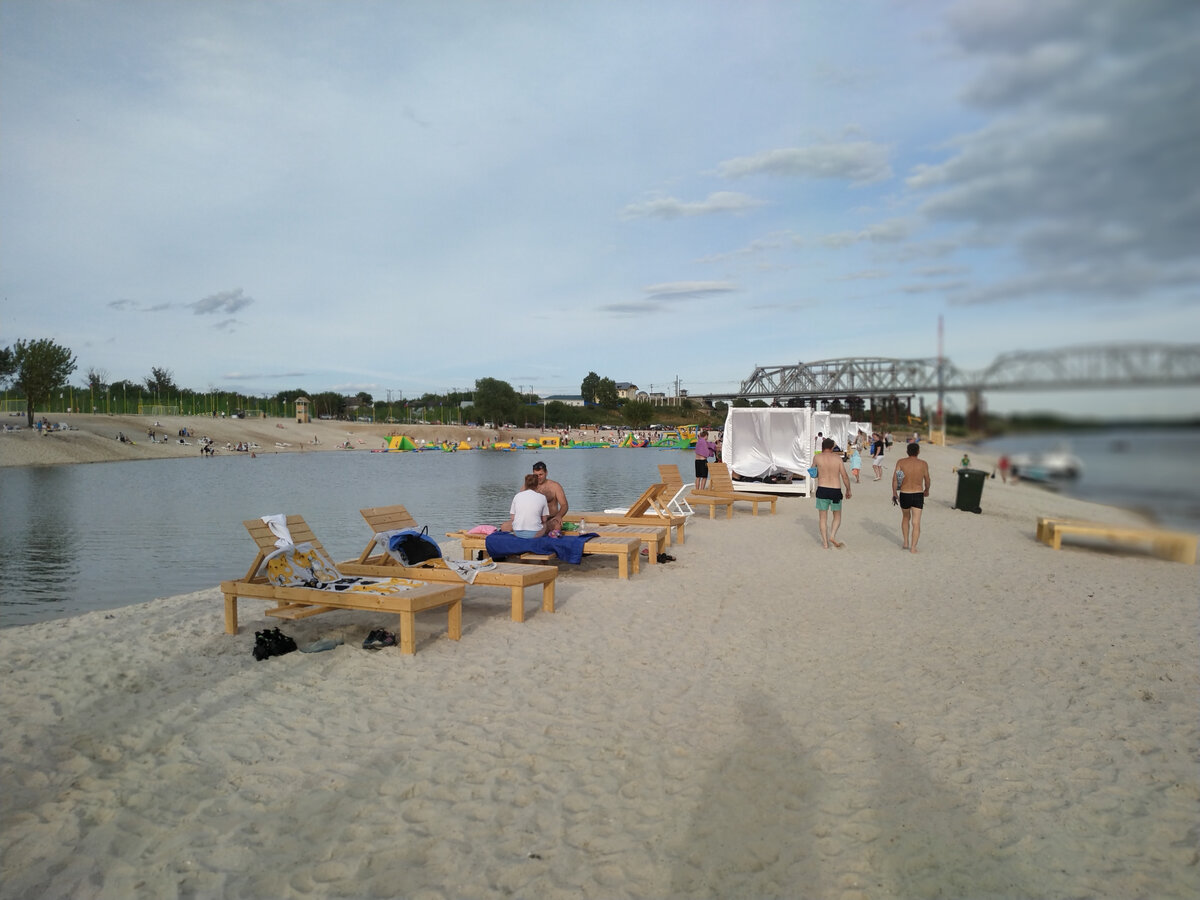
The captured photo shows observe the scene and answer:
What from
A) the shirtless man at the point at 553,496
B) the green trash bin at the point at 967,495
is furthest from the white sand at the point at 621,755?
the green trash bin at the point at 967,495

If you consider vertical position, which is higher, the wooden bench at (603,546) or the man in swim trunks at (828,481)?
the man in swim trunks at (828,481)

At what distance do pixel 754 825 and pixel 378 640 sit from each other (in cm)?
372

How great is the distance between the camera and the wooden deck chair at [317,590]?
20.8ft

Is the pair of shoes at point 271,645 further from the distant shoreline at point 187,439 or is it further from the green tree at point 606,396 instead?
the green tree at point 606,396

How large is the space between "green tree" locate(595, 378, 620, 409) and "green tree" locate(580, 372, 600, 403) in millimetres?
1407

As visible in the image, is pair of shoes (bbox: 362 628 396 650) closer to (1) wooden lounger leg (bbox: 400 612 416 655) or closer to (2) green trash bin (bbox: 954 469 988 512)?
(1) wooden lounger leg (bbox: 400 612 416 655)

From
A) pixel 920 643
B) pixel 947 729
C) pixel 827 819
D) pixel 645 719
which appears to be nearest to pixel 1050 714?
pixel 947 729

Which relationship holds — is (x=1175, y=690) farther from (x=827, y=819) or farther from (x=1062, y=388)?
(x=1062, y=388)

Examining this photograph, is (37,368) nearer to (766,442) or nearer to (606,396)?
(766,442)

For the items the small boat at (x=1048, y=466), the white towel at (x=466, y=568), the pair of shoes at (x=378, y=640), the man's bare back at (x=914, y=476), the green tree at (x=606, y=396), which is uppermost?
the green tree at (x=606, y=396)

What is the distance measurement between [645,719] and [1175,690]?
3.69m

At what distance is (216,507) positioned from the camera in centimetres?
2383

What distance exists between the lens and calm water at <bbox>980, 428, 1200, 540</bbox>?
696 mm

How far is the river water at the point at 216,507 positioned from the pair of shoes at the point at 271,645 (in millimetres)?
4616
